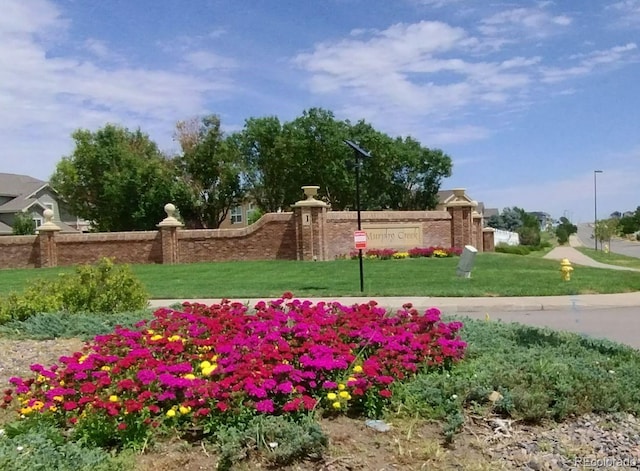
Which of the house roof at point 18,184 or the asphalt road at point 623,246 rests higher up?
the house roof at point 18,184

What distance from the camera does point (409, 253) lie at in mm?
27031

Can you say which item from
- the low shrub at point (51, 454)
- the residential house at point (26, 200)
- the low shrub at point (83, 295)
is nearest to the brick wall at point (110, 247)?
the low shrub at point (83, 295)

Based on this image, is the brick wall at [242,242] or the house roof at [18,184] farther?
the house roof at [18,184]

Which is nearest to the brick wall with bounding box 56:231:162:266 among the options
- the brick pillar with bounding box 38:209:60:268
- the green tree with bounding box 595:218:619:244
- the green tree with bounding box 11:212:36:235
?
the brick pillar with bounding box 38:209:60:268

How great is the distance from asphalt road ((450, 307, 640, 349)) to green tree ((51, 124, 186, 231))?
35408mm

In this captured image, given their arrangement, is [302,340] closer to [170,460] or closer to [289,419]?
[289,419]

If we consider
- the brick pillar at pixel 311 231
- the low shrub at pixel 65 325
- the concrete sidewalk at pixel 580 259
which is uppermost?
the brick pillar at pixel 311 231

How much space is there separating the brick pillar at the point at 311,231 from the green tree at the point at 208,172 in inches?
752

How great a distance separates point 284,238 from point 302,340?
834 inches

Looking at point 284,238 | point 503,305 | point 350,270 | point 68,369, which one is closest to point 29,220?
point 284,238

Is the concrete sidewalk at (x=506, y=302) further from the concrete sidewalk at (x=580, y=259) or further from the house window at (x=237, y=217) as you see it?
the house window at (x=237, y=217)

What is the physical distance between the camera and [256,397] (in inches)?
162

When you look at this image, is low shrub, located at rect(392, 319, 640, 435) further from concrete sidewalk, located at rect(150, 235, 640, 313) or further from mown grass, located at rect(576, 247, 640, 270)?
mown grass, located at rect(576, 247, 640, 270)

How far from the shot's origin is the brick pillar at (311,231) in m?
25.6
